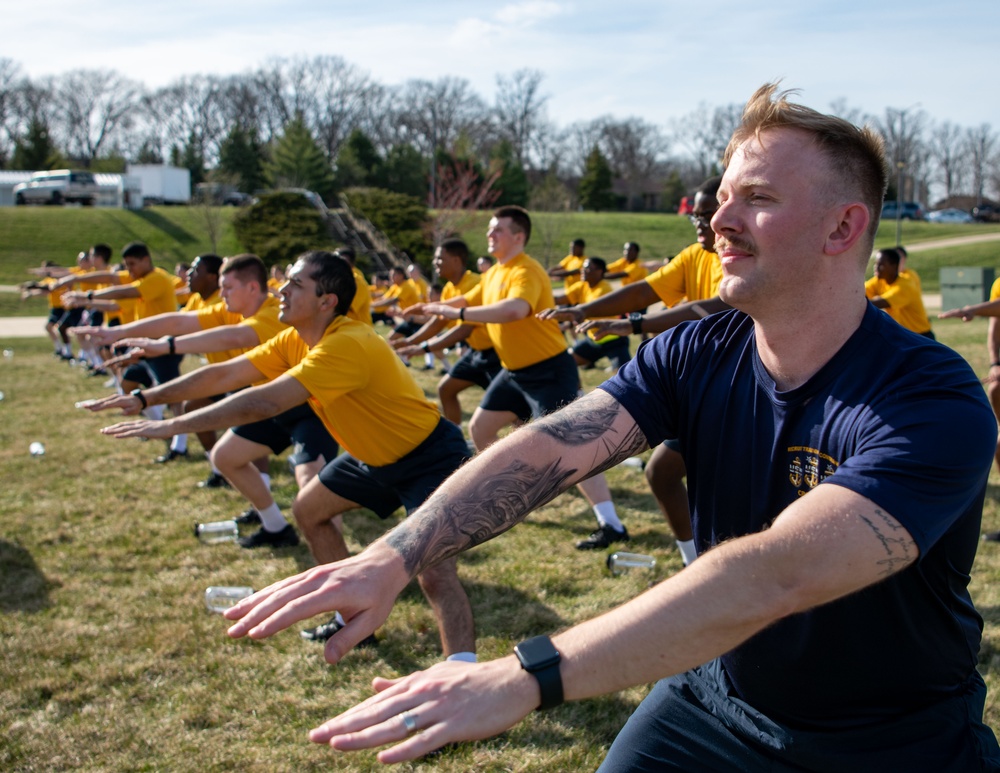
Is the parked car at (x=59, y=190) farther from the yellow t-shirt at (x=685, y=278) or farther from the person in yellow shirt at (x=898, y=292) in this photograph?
the yellow t-shirt at (x=685, y=278)

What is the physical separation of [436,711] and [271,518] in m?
5.72

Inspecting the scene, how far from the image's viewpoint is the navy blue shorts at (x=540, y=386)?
7129 mm

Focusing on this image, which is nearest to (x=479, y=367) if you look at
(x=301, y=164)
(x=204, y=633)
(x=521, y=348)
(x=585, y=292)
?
(x=521, y=348)

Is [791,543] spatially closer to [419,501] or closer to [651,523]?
[419,501]

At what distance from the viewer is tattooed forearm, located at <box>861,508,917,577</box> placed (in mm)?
1566

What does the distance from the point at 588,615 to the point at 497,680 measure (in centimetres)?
396

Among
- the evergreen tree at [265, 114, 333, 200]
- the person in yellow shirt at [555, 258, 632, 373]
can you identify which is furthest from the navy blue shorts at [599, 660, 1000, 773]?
the evergreen tree at [265, 114, 333, 200]

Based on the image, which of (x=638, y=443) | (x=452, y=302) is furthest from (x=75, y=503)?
(x=638, y=443)

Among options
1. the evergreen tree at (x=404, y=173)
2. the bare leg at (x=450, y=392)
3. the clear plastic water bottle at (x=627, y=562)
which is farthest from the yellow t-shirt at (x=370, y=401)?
the evergreen tree at (x=404, y=173)

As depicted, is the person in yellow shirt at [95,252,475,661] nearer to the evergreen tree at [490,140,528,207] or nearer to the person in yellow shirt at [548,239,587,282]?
the person in yellow shirt at [548,239,587,282]

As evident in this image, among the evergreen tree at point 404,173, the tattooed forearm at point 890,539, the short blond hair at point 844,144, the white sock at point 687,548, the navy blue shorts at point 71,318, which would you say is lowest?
the white sock at point 687,548

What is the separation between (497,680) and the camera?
149cm

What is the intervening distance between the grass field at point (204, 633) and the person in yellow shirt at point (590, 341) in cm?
290

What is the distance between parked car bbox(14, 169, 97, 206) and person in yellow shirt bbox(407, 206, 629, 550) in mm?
53683
